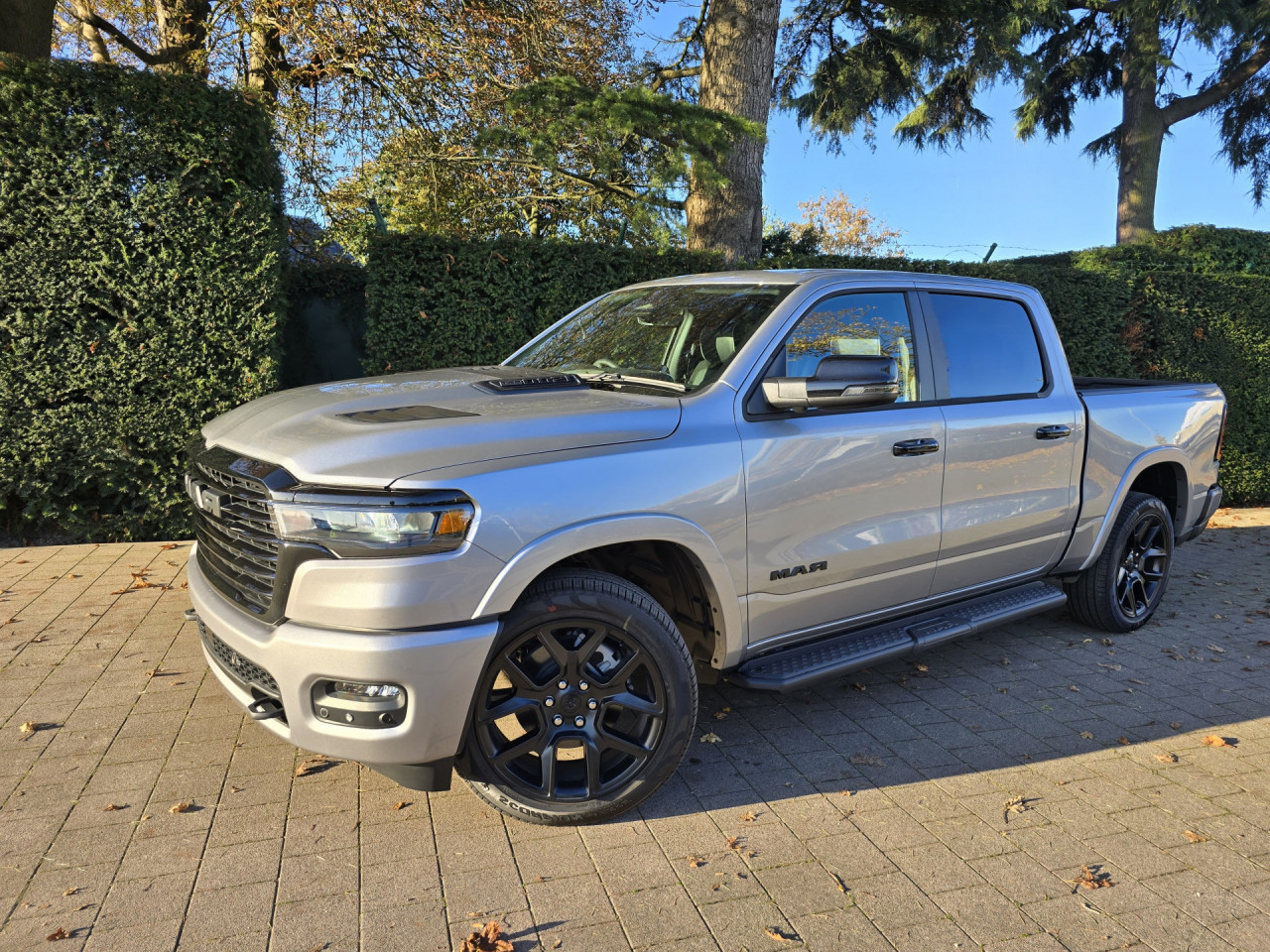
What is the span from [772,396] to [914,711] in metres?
1.84

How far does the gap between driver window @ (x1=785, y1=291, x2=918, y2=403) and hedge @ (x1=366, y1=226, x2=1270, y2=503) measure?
3.83 metres

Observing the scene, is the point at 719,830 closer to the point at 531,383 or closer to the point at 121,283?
the point at 531,383

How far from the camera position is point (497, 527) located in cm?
269

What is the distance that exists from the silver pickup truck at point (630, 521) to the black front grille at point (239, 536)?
0.01 meters

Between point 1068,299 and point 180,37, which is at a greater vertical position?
point 180,37

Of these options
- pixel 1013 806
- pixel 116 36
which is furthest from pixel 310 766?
pixel 116 36

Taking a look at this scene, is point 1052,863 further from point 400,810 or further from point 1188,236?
point 1188,236

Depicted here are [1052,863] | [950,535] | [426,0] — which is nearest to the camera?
[1052,863]

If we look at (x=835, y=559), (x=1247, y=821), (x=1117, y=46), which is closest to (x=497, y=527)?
(x=835, y=559)

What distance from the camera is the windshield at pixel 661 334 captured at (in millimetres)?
3629

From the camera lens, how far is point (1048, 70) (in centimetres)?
1894

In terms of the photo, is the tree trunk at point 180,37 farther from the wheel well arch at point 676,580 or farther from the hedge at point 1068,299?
the wheel well arch at point 676,580

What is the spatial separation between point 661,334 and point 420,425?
147 cm

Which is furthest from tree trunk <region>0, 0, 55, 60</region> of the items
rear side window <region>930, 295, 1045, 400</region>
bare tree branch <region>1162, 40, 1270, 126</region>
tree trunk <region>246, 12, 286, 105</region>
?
bare tree branch <region>1162, 40, 1270, 126</region>
